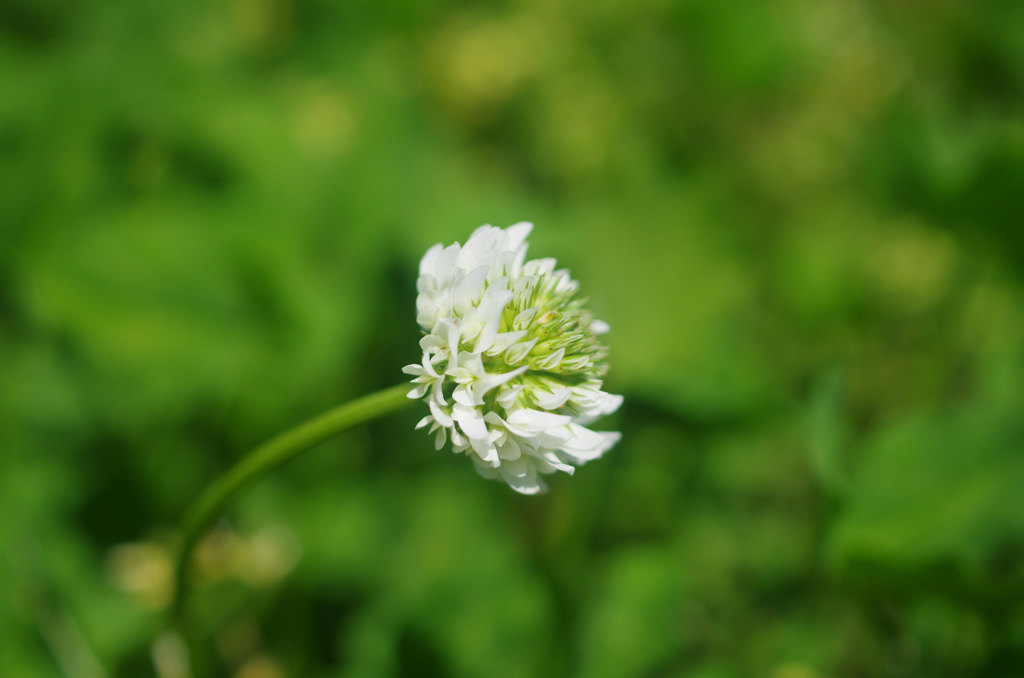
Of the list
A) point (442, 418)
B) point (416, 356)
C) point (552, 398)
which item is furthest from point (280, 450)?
point (416, 356)

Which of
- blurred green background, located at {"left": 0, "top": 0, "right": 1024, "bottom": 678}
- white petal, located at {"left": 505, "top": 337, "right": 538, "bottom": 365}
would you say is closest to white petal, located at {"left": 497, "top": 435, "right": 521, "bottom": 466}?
white petal, located at {"left": 505, "top": 337, "right": 538, "bottom": 365}

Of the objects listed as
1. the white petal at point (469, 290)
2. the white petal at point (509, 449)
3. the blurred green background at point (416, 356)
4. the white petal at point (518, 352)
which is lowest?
the white petal at point (509, 449)

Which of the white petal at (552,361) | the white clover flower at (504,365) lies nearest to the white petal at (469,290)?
the white clover flower at (504,365)

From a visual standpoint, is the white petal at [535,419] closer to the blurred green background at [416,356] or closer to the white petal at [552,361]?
the white petal at [552,361]

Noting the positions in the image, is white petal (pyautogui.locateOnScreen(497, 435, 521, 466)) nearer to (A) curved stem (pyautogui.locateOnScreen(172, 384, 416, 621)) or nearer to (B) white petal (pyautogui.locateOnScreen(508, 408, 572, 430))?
(B) white petal (pyautogui.locateOnScreen(508, 408, 572, 430))

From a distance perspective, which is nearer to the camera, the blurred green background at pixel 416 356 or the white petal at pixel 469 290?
the white petal at pixel 469 290

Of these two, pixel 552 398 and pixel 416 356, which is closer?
pixel 552 398

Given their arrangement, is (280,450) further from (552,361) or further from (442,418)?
(552,361)
